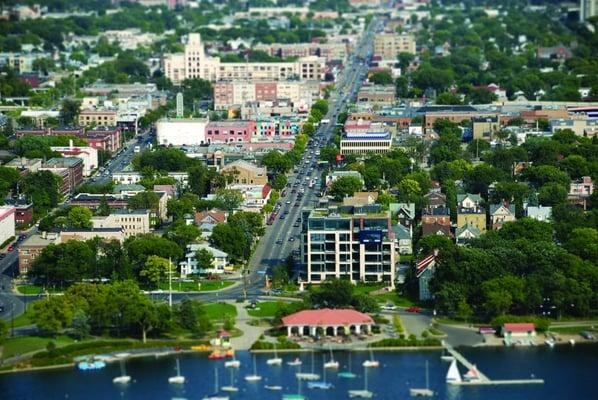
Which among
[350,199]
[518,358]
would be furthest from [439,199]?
[518,358]

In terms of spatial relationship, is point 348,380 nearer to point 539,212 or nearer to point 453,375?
point 453,375

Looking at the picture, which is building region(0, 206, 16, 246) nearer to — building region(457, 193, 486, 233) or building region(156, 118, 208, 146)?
building region(457, 193, 486, 233)

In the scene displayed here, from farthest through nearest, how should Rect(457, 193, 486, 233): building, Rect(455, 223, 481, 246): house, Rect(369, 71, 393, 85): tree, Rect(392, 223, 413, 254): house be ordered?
Rect(369, 71, 393, 85): tree → Rect(457, 193, 486, 233): building → Rect(392, 223, 413, 254): house → Rect(455, 223, 481, 246): house

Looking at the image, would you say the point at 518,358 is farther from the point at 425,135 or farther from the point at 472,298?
the point at 425,135

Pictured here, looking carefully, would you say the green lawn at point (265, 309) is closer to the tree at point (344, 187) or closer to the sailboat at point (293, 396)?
the sailboat at point (293, 396)

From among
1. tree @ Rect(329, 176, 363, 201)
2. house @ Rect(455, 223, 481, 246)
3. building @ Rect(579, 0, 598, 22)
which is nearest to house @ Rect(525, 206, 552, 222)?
house @ Rect(455, 223, 481, 246)

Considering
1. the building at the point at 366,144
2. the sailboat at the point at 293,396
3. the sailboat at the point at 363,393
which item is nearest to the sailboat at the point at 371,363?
the sailboat at the point at 363,393

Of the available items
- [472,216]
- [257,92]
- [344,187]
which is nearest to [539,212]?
[472,216]
